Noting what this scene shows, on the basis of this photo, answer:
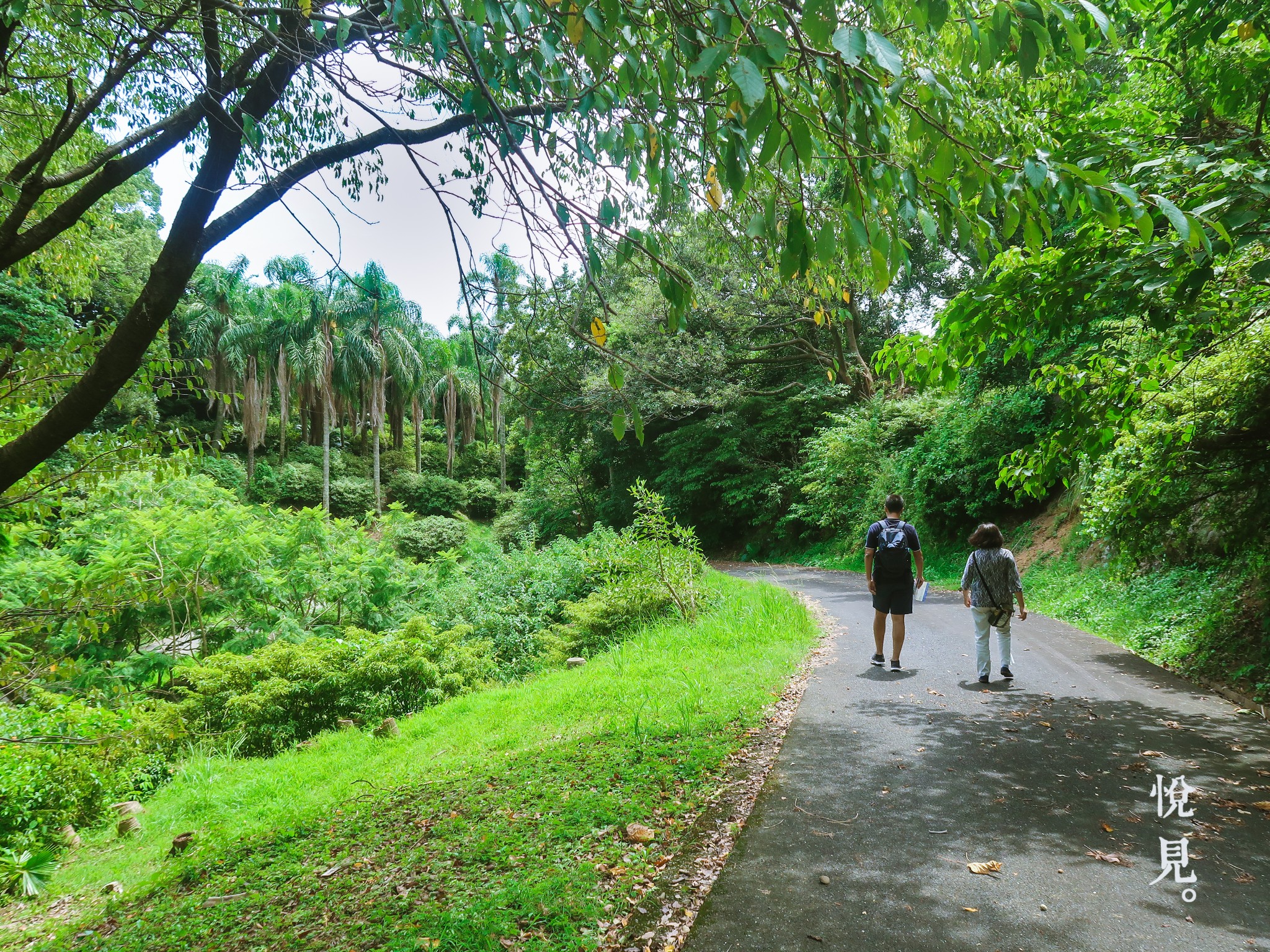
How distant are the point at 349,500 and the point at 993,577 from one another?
36.9 m

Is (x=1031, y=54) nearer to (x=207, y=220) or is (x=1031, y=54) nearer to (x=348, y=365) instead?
(x=207, y=220)

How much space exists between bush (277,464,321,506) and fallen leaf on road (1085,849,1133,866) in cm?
3888

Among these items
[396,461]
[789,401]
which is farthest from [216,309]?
[789,401]

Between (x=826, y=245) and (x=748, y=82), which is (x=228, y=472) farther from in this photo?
(x=748, y=82)

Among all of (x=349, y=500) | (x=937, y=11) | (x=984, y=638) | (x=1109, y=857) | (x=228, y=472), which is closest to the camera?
(x=937, y=11)

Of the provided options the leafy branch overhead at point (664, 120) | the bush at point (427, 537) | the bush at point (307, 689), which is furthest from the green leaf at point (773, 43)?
the bush at point (427, 537)

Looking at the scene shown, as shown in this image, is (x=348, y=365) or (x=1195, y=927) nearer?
(x=1195, y=927)

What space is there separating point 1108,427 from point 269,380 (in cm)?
4188

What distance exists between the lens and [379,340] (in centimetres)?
3600

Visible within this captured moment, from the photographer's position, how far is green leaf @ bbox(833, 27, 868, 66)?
1.50 meters

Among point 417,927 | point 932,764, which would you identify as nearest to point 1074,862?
point 932,764

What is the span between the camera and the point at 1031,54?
1791mm

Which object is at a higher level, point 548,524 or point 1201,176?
point 1201,176

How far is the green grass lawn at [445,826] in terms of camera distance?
3.35 meters
